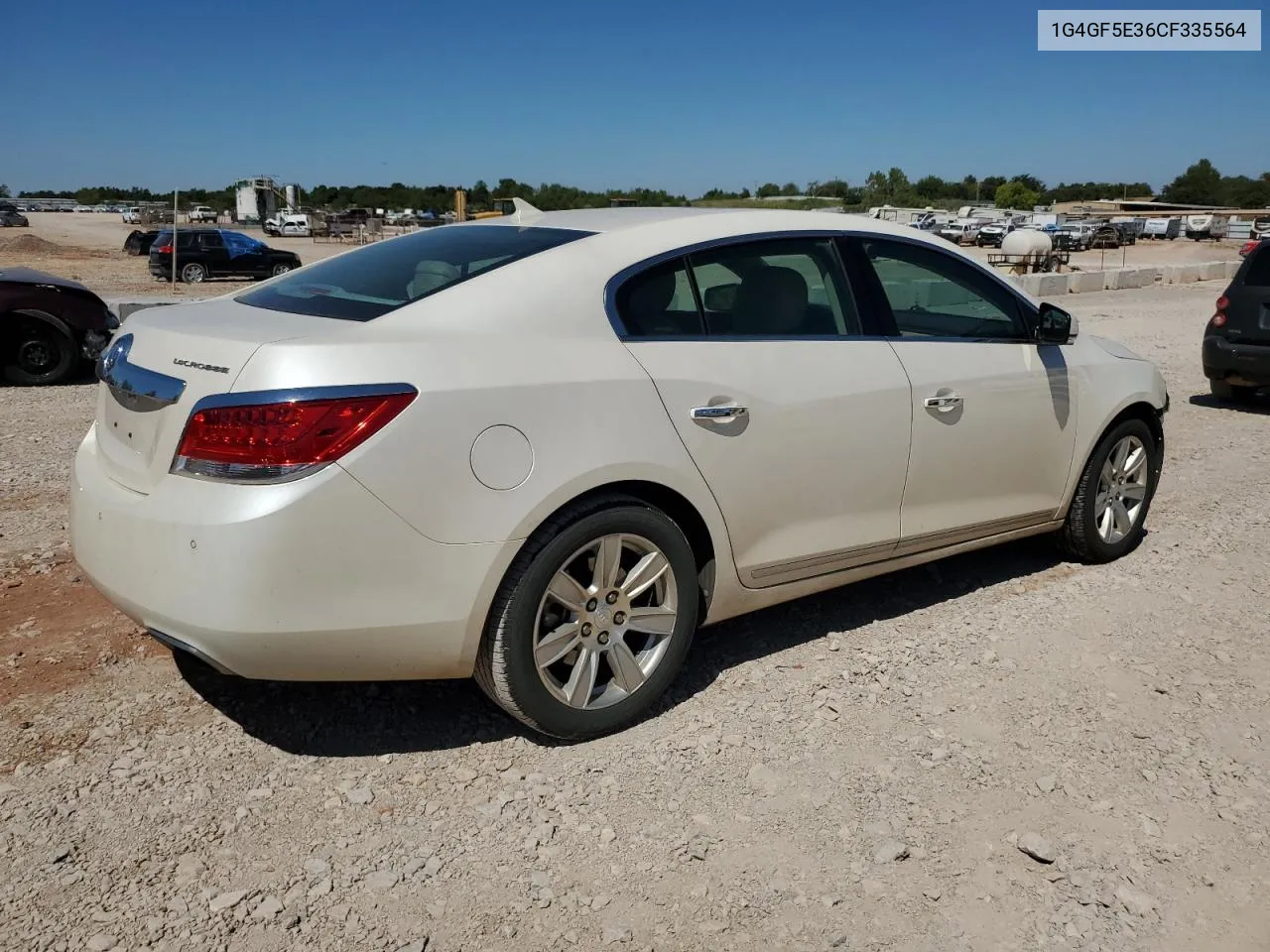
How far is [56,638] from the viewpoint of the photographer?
13.6ft

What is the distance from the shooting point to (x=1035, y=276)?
22422mm

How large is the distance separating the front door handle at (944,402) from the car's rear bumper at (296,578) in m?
1.92

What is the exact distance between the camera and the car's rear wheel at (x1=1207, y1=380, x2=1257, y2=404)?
33.6ft

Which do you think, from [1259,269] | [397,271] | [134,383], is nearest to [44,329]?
[397,271]

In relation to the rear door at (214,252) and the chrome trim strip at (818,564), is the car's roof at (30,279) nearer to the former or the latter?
the chrome trim strip at (818,564)

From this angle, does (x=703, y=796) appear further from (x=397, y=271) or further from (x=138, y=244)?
(x=138, y=244)

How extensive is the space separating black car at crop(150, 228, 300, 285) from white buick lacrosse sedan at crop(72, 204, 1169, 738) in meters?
25.2

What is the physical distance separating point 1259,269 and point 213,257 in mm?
25351

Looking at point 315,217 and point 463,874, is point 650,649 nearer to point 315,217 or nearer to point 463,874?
point 463,874

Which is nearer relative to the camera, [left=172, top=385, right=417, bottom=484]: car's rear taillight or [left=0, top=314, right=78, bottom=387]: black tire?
[left=172, top=385, right=417, bottom=484]: car's rear taillight

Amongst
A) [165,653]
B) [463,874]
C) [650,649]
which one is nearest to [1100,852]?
[650,649]

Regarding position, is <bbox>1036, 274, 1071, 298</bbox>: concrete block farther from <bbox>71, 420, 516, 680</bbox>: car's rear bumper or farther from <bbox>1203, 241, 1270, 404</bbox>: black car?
<bbox>71, 420, 516, 680</bbox>: car's rear bumper

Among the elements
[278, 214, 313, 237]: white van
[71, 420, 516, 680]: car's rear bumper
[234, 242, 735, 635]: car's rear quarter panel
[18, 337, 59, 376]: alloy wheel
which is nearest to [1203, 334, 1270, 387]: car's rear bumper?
[234, 242, 735, 635]: car's rear quarter panel

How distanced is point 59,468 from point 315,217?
213 ft
